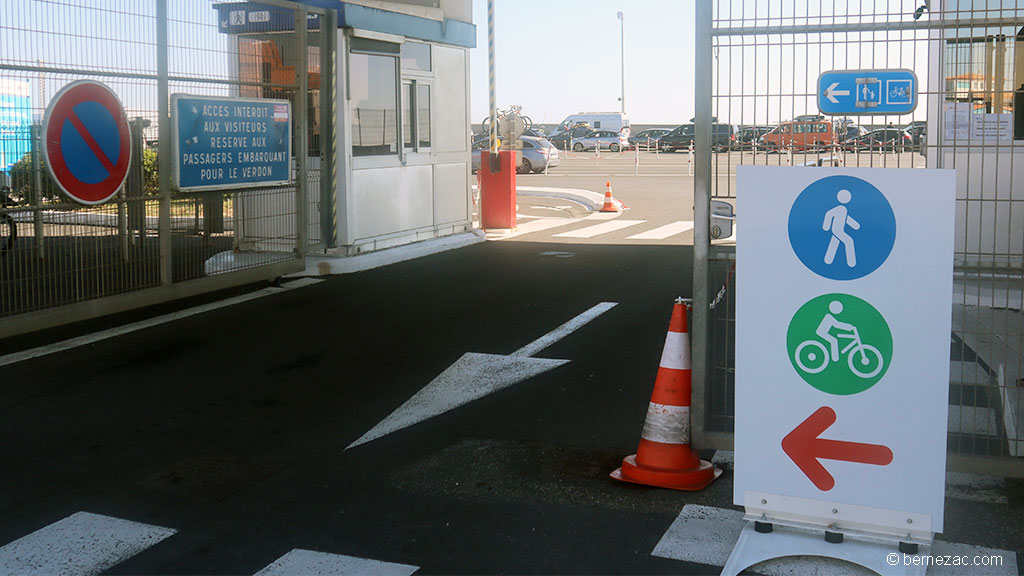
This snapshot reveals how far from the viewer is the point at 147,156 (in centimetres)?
1012

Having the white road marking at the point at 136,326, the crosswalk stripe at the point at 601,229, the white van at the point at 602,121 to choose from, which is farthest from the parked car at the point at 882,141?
the white van at the point at 602,121

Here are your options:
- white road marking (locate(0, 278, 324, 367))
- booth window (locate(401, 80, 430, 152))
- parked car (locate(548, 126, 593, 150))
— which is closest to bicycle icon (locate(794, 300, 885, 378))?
white road marking (locate(0, 278, 324, 367))

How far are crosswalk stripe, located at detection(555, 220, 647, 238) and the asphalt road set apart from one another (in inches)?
247

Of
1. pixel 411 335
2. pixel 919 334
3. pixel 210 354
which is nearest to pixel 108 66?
pixel 210 354

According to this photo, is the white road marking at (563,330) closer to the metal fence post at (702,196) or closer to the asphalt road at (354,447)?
the asphalt road at (354,447)

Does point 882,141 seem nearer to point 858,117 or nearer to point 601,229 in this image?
point 858,117

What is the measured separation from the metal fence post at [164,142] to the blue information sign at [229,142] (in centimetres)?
9

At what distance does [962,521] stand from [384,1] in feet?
34.6

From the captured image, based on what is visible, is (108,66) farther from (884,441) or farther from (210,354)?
(884,441)

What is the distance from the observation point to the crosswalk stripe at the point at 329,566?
4402 millimetres

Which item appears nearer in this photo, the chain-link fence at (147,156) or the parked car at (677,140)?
the chain-link fence at (147,156)

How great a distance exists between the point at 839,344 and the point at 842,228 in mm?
462

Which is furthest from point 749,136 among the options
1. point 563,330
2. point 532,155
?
point 532,155

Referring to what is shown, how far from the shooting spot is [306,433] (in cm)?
640
